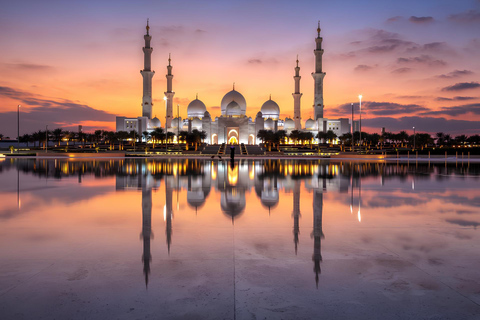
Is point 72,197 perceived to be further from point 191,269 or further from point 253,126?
point 253,126

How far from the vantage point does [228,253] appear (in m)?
4.78

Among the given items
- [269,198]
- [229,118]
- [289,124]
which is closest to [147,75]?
[229,118]

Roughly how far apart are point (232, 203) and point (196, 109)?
86052 millimetres

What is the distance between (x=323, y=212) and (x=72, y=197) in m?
6.49

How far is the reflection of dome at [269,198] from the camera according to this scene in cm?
862

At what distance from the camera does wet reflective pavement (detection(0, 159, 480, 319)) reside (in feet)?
10.8

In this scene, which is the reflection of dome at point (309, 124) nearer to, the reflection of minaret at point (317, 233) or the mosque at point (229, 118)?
the mosque at point (229, 118)

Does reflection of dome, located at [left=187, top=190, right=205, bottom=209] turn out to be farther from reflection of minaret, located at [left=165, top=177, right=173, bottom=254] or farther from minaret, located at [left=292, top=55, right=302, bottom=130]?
minaret, located at [left=292, top=55, right=302, bottom=130]

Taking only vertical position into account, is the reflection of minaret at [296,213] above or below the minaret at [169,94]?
below

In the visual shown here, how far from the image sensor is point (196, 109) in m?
93.1

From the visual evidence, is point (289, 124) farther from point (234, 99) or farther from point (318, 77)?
point (318, 77)

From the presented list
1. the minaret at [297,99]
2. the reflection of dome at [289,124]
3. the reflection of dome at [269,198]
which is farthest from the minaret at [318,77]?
the reflection of dome at [269,198]

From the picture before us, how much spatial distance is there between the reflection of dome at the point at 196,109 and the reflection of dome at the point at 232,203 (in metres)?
83.4

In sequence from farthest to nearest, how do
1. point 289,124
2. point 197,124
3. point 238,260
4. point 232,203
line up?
point 289,124, point 197,124, point 232,203, point 238,260
